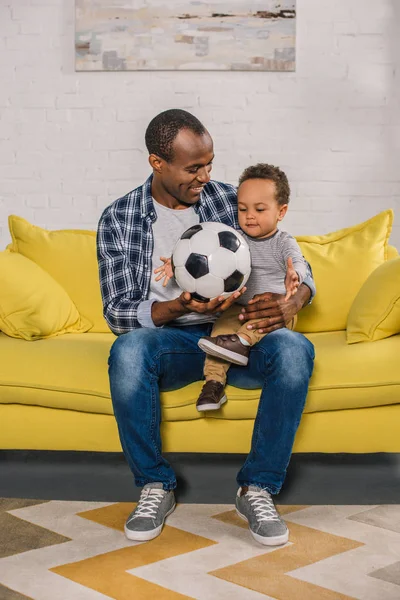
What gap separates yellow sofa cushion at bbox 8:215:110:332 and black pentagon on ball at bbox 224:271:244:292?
0.84 metres

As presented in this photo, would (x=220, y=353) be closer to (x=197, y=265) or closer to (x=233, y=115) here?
(x=197, y=265)

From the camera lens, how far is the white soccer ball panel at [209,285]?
2.06m

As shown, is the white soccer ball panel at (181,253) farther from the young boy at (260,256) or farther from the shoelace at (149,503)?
the shoelace at (149,503)

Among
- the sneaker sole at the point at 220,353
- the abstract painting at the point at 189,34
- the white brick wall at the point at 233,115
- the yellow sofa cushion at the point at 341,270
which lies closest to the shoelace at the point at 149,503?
the sneaker sole at the point at 220,353

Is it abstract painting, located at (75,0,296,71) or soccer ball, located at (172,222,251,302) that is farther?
abstract painting, located at (75,0,296,71)

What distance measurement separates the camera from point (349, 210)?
3887 mm

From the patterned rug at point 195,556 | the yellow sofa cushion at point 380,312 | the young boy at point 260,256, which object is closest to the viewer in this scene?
the patterned rug at point 195,556

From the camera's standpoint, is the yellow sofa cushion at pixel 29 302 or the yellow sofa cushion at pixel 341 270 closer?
the yellow sofa cushion at pixel 29 302

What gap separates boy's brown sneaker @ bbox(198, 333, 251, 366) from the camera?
2076mm

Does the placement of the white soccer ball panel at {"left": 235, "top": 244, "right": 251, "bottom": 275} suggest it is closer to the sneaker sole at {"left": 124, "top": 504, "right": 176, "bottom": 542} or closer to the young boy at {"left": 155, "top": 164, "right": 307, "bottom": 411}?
the young boy at {"left": 155, "top": 164, "right": 307, "bottom": 411}

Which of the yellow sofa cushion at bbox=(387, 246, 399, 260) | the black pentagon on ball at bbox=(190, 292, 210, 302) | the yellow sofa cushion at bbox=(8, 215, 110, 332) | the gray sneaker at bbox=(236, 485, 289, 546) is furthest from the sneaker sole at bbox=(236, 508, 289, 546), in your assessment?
the yellow sofa cushion at bbox=(387, 246, 399, 260)

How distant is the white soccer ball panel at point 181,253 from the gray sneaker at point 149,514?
1.96ft

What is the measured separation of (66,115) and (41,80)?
21 cm

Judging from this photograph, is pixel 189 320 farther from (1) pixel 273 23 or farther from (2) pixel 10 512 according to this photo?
(1) pixel 273 23
